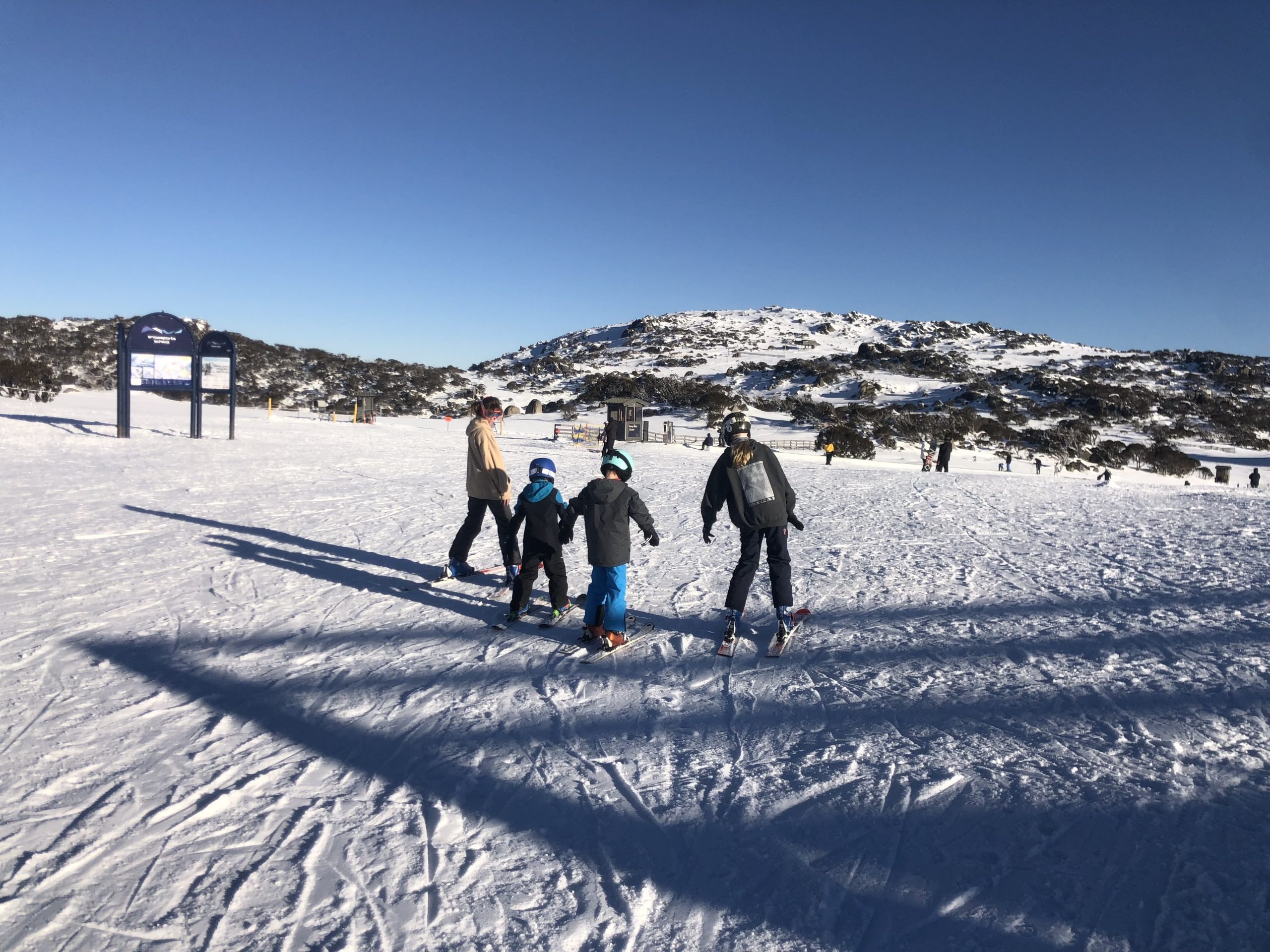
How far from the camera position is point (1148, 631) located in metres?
5.20

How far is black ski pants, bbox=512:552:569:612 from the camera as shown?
538 cm

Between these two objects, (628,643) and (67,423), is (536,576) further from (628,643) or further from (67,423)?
(67,423)

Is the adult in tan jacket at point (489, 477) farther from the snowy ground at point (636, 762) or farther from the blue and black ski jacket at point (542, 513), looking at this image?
the blue and black ski jacket at point (542, 513)

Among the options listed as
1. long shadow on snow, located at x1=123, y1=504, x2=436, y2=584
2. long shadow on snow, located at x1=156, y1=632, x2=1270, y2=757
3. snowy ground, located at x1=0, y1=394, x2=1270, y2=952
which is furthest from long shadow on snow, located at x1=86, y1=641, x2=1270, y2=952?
long shadow on snow, located at x1=123, y1=504, x2=436, y2=584

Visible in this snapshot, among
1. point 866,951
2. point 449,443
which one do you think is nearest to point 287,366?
point 449,443

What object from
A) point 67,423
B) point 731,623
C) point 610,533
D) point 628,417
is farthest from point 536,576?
point 628,417

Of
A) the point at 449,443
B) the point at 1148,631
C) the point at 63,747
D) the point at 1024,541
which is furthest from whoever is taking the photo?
the point at 449,443

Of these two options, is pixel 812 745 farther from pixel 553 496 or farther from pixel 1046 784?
pixel 553 496

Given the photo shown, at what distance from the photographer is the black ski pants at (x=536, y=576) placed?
5.38 meters

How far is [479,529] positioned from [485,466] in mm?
631

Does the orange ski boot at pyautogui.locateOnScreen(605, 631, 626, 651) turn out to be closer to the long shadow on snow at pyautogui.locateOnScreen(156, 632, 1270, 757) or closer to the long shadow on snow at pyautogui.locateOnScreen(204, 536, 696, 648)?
the long shadow on snow at pyautogui.locateOnScreen(204, 536, 696, 648)

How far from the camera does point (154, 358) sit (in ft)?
62.8

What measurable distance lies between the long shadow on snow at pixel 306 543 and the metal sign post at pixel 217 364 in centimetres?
1102

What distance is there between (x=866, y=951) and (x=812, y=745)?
1370 millimetres
